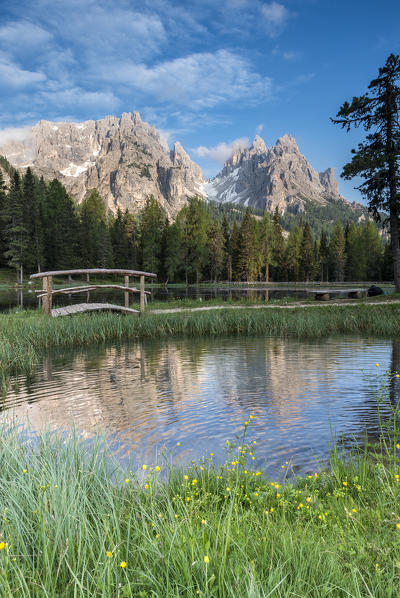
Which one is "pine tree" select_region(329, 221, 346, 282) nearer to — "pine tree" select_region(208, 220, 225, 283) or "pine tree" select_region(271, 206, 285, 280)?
"pine tree" select_region(271, 206, 285, 280)

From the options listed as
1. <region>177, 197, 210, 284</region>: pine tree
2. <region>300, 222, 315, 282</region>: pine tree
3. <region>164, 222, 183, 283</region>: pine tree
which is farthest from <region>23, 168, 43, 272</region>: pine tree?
<region>300, 222, 315, 282</region>: pine tree

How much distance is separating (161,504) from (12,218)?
207 ft

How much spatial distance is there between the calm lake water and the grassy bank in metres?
1.37

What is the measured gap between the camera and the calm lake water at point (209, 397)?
20.7ft

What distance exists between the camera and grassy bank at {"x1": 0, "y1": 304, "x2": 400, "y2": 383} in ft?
50.4

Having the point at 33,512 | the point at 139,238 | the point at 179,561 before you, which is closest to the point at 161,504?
the point at 33,512

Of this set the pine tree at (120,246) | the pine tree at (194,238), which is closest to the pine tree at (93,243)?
the pine tree at (120,246)

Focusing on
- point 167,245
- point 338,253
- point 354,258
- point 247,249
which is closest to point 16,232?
point 167,245

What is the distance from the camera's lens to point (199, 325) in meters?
18.4

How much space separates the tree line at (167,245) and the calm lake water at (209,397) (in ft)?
168

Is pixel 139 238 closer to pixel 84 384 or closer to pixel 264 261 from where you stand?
pixel 264 261

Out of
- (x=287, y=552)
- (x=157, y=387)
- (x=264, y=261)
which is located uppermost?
(x=264, y=261)

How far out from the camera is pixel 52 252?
67062 mm

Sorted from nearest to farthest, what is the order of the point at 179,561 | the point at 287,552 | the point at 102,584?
1. the point at 102,584
2. the point at 179,561
3. the point at 287,552
